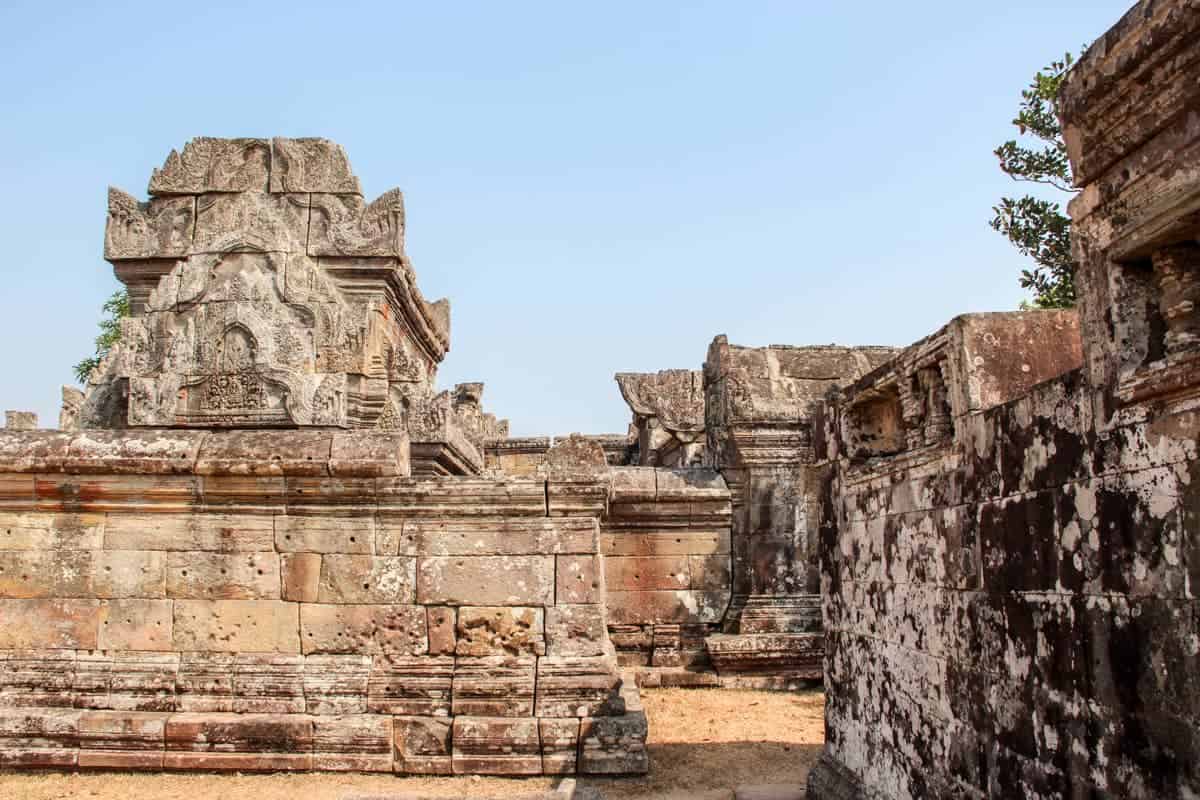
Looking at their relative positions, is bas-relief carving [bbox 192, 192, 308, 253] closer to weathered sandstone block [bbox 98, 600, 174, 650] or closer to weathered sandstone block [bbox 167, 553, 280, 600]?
weathered sandstone block [bbox 167, 553, 280, 600]

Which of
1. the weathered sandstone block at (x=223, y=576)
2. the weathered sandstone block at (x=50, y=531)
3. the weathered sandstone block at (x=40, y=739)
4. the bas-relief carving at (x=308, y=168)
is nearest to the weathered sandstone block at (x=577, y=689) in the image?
the weathered sandstone block at (x=223, y=576)

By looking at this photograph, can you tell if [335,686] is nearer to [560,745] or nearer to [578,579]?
[560,745]

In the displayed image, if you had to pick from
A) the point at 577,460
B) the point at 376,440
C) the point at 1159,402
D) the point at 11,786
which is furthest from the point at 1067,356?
the point at 577,460

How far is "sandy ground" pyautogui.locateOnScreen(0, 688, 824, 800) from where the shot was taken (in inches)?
199

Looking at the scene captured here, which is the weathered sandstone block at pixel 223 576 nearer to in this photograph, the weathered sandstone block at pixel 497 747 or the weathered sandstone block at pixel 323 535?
the weathered sandstone block at pixel 323 535

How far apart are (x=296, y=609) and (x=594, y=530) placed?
1802 mm

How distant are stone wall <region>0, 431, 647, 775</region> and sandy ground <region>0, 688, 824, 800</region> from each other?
0.14 metres

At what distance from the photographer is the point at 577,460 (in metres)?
10.4

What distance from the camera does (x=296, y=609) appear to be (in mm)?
5637

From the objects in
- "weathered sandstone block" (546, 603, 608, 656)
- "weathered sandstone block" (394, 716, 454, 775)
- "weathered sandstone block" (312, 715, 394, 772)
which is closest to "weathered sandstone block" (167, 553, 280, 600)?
"weathered sandstone block" (312, 715, 394, 772)

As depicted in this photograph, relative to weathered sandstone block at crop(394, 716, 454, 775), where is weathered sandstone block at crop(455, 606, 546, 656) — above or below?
above

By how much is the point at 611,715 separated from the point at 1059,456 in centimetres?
340

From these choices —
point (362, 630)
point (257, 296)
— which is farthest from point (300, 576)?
point (257, 296)

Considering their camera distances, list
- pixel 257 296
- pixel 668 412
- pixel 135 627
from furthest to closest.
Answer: pixel 668 412, pixel 257 296, pixel 135 627
